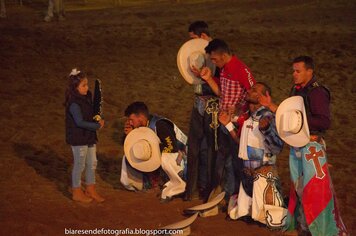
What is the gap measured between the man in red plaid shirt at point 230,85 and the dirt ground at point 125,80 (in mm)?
607

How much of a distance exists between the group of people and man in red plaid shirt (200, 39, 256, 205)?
0.03 ft

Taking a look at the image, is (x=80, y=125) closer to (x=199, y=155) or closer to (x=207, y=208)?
(x=199, y=155)

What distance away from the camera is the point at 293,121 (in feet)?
21.7

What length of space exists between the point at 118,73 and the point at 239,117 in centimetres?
741

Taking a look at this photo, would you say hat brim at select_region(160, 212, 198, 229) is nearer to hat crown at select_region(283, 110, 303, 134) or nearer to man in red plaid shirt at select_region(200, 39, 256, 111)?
man in red plaid shirt at select_region(200, 39, 256, 111)

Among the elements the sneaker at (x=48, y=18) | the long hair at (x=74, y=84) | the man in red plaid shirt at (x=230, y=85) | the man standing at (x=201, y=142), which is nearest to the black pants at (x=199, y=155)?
the man standing at (x=201, y=142)

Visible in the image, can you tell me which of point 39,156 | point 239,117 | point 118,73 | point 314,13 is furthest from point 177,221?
point 314,13

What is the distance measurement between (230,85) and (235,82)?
6 centimetres

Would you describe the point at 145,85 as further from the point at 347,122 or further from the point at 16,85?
the point at 347,122

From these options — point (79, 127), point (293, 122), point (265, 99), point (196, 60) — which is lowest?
point (79, 127)

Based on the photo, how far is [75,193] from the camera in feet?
27.1

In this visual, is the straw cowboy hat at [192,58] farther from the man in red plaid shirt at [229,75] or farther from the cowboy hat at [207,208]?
the cowboy hat at [207,208]

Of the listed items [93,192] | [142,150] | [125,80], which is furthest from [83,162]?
[125,80]

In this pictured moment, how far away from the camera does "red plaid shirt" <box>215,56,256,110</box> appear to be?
7.65m
